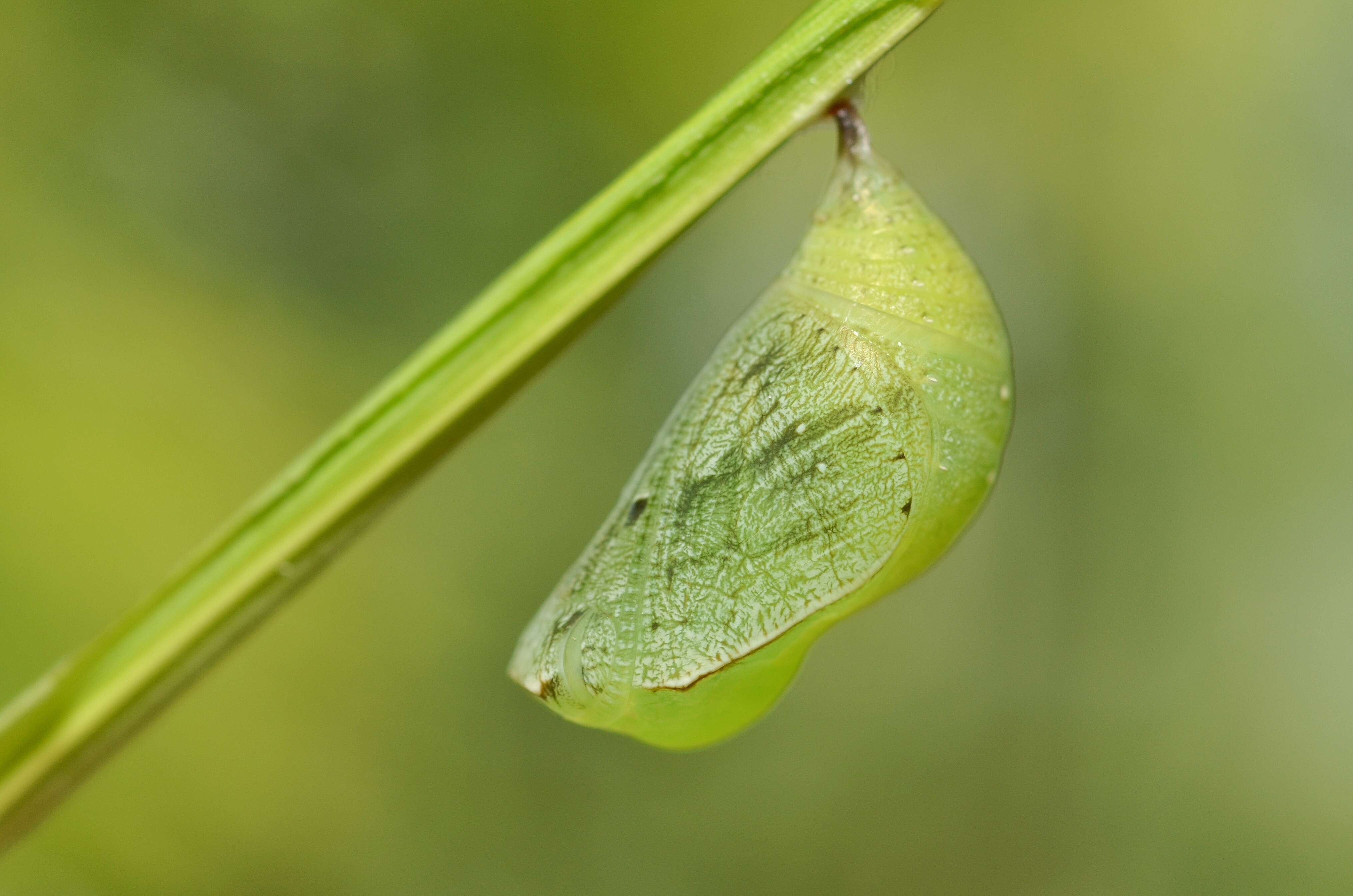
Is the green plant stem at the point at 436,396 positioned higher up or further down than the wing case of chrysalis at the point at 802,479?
higher up

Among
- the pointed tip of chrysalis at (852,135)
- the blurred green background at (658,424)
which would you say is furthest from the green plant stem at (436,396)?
the blurred green background at (658,424)

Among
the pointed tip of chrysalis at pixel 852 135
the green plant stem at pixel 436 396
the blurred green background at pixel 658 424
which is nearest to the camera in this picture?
the green plant stem at pixel 436 396

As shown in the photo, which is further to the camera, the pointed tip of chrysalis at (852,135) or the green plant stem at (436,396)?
the pointed tip of chrysalis at (852,135)

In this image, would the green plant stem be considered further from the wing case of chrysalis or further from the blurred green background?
the blurred green background

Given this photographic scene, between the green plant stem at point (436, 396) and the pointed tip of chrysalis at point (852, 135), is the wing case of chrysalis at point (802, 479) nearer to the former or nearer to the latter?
the pointed tip of chrysalis at point (852, 135)

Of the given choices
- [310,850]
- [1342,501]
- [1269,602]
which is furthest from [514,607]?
[1342,501]

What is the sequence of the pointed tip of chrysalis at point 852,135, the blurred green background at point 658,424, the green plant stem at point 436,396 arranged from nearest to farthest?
the green plant stem at point 436,396, the pointed tip of chrysalis at point 852,135, the blurred green background at point 658,424

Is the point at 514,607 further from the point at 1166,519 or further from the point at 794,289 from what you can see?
the point at 1166,519
